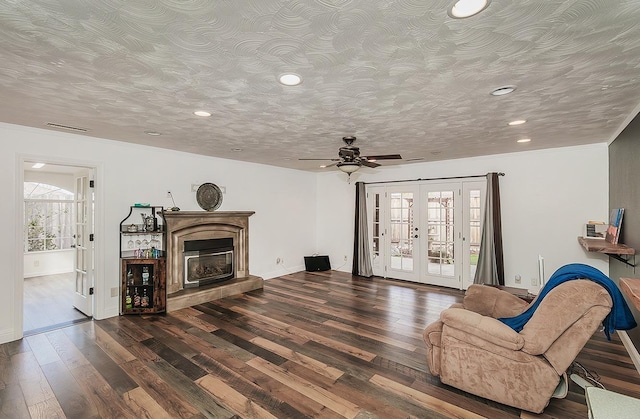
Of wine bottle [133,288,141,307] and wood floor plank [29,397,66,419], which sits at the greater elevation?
wine bottle [133,288,141,307]

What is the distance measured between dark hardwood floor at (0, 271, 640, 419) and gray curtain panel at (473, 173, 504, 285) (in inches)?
56.3

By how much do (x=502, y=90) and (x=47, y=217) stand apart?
30.7ft

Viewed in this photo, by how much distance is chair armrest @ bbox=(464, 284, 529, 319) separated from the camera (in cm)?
314

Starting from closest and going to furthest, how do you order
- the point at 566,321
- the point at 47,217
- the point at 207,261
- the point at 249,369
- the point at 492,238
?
the point at 566,321, the point at 249,369, the point at 492,238, the point at 207,261, the point at 47,217

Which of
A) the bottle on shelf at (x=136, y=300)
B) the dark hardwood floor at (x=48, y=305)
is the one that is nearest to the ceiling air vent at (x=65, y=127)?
the bottle on shelf at (x=136, y=300)

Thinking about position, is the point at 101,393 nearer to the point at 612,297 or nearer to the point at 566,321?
the point at 566,321

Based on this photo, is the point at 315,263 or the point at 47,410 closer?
the point at 47,410

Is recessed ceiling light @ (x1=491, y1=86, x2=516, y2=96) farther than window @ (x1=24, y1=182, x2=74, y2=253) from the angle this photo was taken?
No

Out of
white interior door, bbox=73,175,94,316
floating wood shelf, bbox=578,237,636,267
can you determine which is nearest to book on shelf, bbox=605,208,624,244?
floating wood shelf, bbox=578,237,636,267

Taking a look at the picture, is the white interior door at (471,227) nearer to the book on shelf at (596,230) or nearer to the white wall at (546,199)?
A: the white wall at (546,199)

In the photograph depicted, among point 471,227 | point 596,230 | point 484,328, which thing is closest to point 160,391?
point 484,328

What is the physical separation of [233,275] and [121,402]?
342cm

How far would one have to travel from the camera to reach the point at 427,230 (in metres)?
6.10

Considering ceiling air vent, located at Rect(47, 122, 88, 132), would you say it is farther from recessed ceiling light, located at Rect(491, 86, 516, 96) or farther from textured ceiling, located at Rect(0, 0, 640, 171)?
recessed ceiling light, located at Rect(491, 86, 516, 96)
